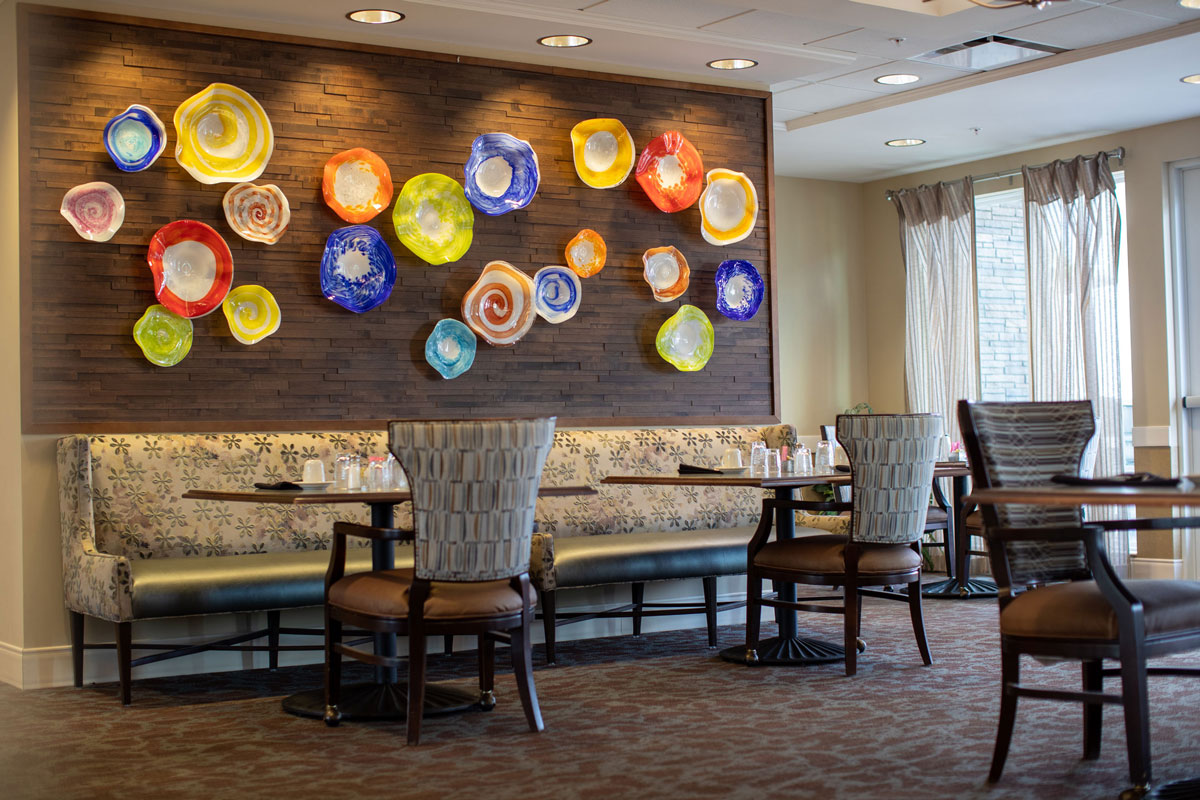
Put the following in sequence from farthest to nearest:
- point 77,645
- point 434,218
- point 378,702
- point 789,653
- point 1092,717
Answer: point 434,218 → point 789,653 → point 77,645 → point 378,702 → point 1092,717

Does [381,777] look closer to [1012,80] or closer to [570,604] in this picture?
[570,604]

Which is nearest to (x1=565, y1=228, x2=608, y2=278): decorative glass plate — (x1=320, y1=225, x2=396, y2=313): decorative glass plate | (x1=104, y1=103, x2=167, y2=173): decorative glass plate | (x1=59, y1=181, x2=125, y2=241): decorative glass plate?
(x1=320, y1=225, x2=396, y2=313): decorative glass plate

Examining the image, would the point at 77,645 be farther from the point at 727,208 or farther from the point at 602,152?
the point at 727,208

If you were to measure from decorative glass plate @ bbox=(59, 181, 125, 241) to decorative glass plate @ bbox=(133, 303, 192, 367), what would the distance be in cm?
36

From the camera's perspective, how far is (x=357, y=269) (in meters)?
5.61

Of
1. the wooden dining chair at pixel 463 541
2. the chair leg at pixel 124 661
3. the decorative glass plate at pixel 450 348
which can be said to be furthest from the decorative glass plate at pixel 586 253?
the chair leg at pixel 124 661

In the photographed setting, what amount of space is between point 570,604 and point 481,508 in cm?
227

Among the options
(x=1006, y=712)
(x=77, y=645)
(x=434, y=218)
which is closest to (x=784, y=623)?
(x=1006, y=712)

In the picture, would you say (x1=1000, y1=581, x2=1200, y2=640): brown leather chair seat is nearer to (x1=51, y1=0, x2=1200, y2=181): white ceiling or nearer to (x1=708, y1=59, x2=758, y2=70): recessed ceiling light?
(x1=51, y1=0, x2=1200, y2=181): white ceiling

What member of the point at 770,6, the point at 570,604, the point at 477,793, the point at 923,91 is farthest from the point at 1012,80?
the point at 477,793

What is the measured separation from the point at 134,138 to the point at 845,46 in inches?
132

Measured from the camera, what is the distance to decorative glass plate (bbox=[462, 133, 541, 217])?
5895 mm

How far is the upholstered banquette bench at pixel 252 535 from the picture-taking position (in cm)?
468

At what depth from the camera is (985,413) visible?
3516 millimetres
